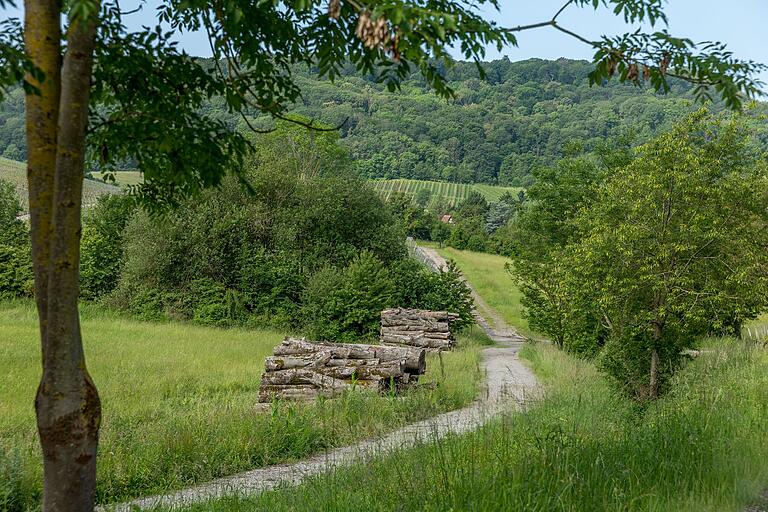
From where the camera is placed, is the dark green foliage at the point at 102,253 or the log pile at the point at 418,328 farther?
the dark green foliage at the point at 102,253

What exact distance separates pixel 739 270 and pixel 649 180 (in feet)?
8.55

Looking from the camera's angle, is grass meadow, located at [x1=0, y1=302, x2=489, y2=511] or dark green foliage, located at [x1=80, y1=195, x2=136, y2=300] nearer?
grass meadow, located at [x1=0, y1=302, x2=489, y2=511]

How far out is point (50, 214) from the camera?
4.32m

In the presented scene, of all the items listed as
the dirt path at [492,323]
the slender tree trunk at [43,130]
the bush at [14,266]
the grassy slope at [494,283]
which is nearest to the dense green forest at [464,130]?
the grassy slope at [494,283]

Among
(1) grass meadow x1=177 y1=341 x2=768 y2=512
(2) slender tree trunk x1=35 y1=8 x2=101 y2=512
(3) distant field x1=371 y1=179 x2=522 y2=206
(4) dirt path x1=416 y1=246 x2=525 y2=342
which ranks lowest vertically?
(4) dirt path x1=416 y1=246 x2=525 y2=342

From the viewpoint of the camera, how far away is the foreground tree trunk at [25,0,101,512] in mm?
4152

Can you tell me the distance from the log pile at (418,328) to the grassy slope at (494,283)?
1674cm

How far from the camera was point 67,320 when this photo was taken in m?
4.16

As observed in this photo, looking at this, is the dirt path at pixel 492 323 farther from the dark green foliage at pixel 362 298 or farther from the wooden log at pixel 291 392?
the wooden log at pixel 291 392

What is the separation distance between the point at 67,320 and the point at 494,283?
5801 centimetres

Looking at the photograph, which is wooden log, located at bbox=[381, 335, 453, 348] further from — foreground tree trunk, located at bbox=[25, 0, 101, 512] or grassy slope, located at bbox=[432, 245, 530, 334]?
foreground tree trunk, located at bbox=[25, 0, 101, 512]

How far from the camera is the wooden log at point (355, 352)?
44.1ft

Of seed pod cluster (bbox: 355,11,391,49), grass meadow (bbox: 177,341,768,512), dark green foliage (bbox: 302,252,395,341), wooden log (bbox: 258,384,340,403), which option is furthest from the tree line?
dark green foliage (bbox: 302,252,395,341)

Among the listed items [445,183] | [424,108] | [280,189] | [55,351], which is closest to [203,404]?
[55,351]
